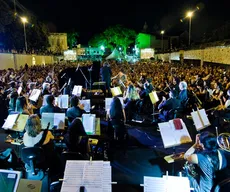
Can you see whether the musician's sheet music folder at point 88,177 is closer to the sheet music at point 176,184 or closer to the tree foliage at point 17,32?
the sheet music at point 176,184

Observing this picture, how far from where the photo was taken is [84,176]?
272 cm

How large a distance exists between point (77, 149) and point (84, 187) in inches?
88.5

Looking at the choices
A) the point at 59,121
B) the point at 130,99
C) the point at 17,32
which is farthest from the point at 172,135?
the point at 17,32

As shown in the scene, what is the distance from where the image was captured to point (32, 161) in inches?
152

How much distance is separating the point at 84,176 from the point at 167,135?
2.17 meters

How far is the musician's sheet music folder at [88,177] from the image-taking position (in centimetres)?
267

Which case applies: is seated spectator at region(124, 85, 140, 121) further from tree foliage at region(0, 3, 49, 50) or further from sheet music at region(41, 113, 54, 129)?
tree foliage at region(0, 3, 49, 50)

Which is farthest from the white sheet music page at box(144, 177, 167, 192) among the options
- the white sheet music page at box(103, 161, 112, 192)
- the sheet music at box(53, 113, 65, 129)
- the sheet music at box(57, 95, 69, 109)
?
the sheet music at box(57, 95, 69, 109)

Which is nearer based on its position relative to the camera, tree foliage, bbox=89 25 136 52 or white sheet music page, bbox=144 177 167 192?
white sheet music page, bbox=144 177 167 192

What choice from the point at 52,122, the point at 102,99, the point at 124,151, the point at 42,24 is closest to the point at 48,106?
the point at 52,122

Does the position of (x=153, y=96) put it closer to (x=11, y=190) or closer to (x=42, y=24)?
(x=11, y=190)

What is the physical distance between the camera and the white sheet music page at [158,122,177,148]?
170 inches

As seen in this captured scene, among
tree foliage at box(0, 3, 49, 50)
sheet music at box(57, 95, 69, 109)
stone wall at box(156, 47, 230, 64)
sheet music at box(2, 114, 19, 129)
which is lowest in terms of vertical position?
sheet music at box(2, 114, 19, 129)

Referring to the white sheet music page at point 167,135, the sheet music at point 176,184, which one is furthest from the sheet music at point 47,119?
the sheet music at point 176,184
